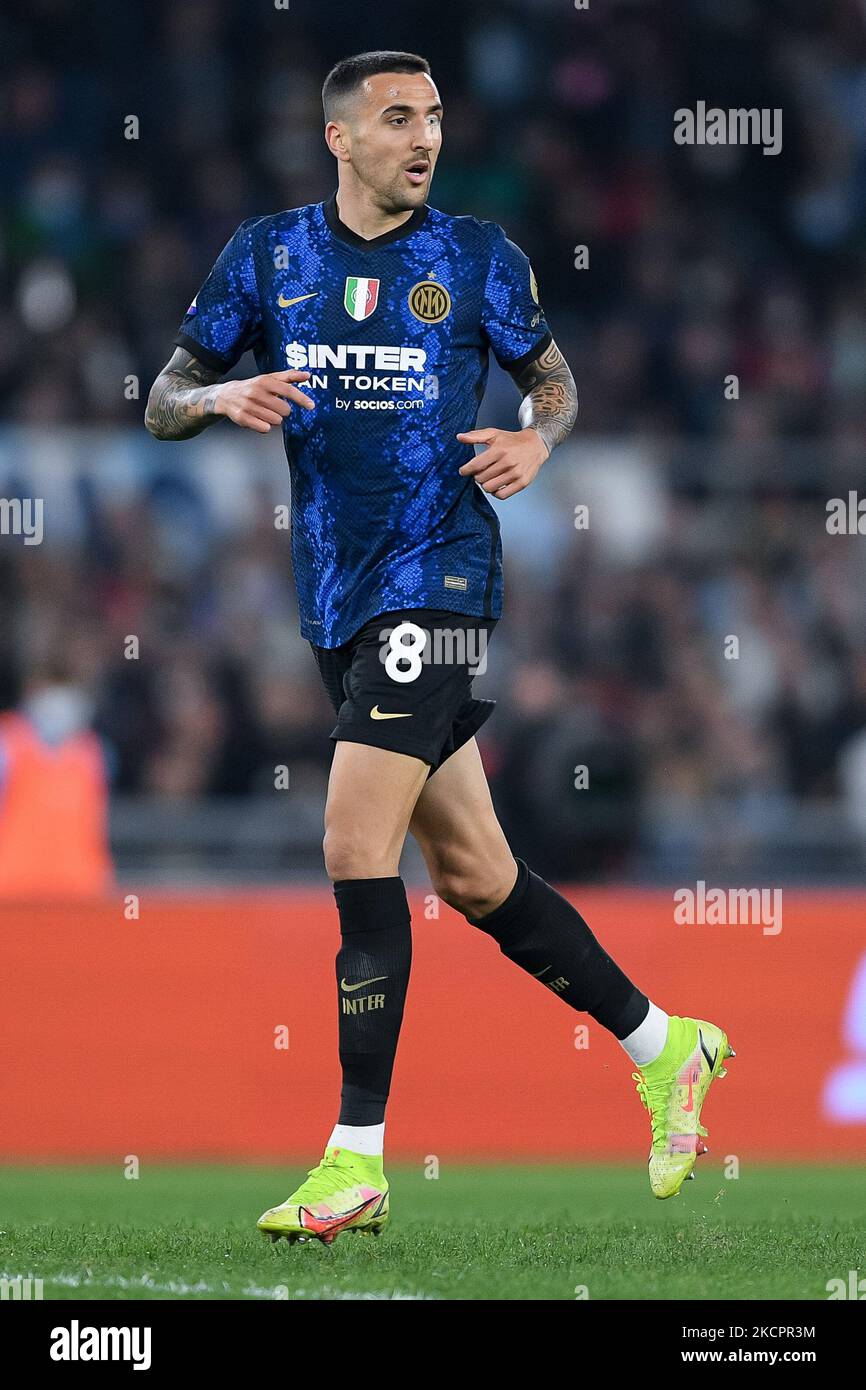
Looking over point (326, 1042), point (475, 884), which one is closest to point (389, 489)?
point (475, 884)

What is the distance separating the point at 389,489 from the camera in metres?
4.89

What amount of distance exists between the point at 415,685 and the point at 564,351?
27.0 ft

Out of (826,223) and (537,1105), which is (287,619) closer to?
(537,1105)

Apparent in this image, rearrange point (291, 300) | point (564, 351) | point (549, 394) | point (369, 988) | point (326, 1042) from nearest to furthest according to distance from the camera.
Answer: point (369, 988)
point (291, 300)
point (549, 394)
point (326, 1042)
point (564, 351)

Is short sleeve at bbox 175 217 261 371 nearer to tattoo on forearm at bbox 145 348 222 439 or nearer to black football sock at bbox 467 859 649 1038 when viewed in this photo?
tattoo on forearm at bbox 145 348 222 439

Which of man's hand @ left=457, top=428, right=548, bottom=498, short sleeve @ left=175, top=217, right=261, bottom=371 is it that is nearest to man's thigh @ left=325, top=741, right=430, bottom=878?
man's hand @ left=457, top=428, right=548, bottom=498

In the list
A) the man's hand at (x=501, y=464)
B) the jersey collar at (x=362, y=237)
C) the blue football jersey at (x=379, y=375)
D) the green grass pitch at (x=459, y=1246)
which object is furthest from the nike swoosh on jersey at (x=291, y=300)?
the green grass pitch at (x=459, y=1246)

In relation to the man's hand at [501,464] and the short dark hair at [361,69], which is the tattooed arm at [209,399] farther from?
the short dark hair at [361,69]

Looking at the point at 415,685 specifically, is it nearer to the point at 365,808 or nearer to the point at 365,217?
the point at 365,808

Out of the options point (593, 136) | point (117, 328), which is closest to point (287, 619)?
point (117, 328)

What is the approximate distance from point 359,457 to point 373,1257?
1.81m

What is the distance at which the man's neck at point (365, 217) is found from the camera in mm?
4996

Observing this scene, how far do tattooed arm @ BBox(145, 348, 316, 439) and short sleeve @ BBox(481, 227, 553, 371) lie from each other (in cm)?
50

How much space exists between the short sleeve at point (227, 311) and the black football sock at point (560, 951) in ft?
4.77
